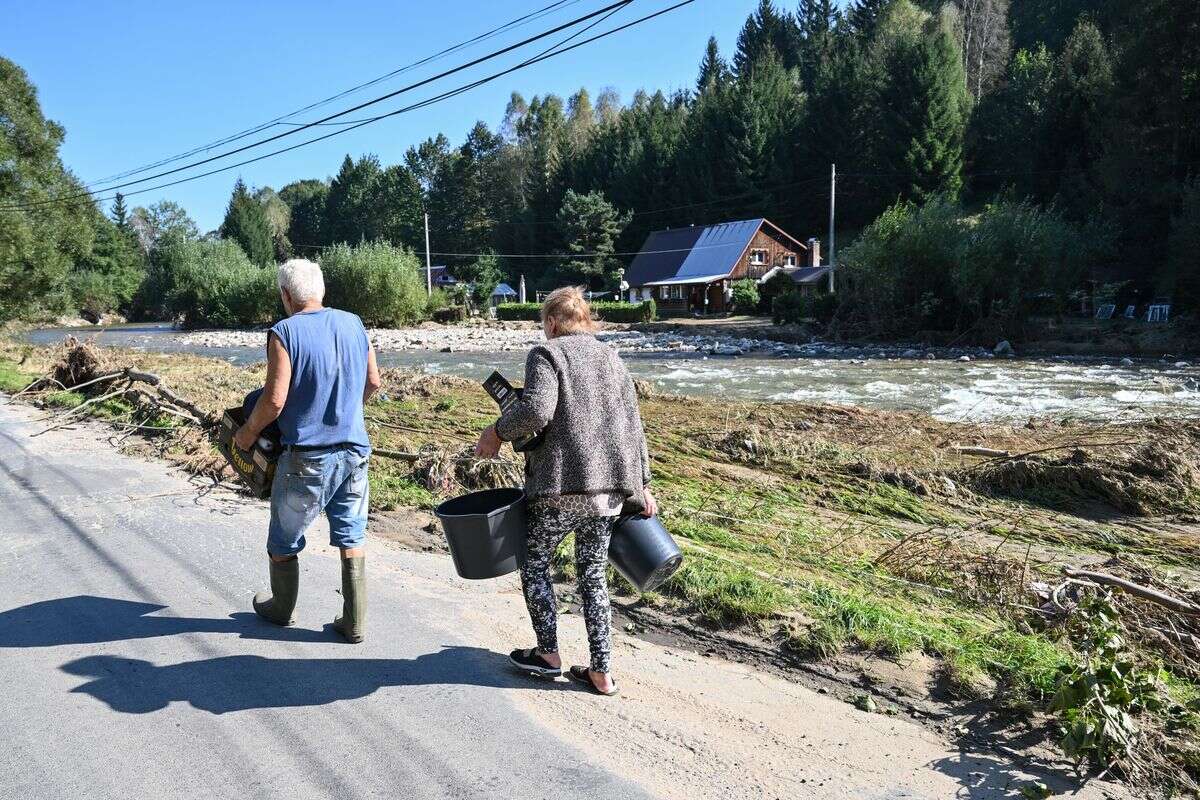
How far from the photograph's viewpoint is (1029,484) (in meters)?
9.13

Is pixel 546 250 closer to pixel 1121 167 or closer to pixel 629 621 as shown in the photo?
pixel 1121 167

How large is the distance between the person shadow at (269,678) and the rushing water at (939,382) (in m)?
13.7

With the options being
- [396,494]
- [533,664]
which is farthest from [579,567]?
[396,494]

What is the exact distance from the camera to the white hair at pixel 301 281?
4.24 meters

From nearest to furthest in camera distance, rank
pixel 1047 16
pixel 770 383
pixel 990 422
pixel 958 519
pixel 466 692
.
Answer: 1. pixel 466 692
2. pixel 958 519
3. pixel 990 422
4. pixel 770 383
5. pixel 1047 16

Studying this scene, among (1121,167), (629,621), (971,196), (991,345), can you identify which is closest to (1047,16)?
(971,196)

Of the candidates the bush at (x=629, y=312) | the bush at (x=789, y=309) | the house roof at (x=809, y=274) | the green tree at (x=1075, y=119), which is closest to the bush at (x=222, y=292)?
the bush at (x=629, y=312)

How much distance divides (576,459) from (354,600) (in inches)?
60.3

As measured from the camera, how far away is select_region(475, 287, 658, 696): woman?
144 inches

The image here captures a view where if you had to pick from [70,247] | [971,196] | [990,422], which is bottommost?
[990,422]

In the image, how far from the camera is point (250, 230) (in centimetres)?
10838

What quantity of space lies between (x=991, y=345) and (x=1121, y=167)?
1729 cm

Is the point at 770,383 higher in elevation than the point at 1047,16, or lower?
lower

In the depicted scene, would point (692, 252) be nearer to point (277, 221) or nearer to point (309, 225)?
point (309, 225)
